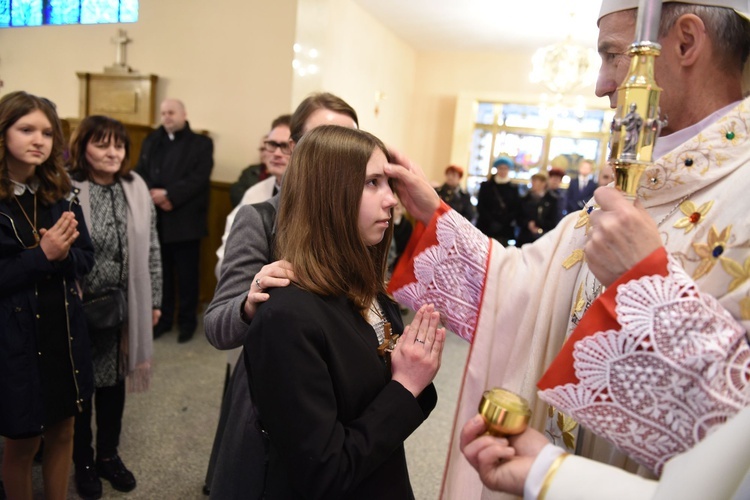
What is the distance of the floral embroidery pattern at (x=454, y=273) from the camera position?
124cm

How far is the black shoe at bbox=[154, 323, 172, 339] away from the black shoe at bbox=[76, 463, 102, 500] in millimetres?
2140

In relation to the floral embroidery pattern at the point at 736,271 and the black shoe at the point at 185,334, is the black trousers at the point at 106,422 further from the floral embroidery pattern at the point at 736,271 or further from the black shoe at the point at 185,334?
the floral embroidery pattern at the point at 736,271

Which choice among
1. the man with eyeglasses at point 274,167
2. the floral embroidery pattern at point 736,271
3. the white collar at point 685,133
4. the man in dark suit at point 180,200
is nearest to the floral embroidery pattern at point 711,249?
the floral embroidery pattern at point 736,271

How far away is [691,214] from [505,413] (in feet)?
1.69

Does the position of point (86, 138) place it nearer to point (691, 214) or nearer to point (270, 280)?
point (270, 280)

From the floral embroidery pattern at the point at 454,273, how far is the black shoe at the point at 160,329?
148 inches

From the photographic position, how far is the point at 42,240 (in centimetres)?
190

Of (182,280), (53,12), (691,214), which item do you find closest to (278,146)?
(53,12)

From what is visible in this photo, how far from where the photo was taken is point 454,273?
4.14ft

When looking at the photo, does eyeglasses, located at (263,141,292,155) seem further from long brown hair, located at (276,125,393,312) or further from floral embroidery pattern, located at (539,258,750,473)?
floral embroidery pattern, located at (539,258,750,473)

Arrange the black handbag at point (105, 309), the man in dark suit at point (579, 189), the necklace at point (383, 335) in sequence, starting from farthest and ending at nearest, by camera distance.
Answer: the man in dark suit at point (579, 189), the black handbag at point (105, 309), the necklace at point (383, 335)

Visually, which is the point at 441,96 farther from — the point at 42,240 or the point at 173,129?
the point at 42,240

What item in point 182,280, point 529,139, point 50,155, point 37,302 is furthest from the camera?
point 529,139

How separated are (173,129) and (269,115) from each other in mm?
910
